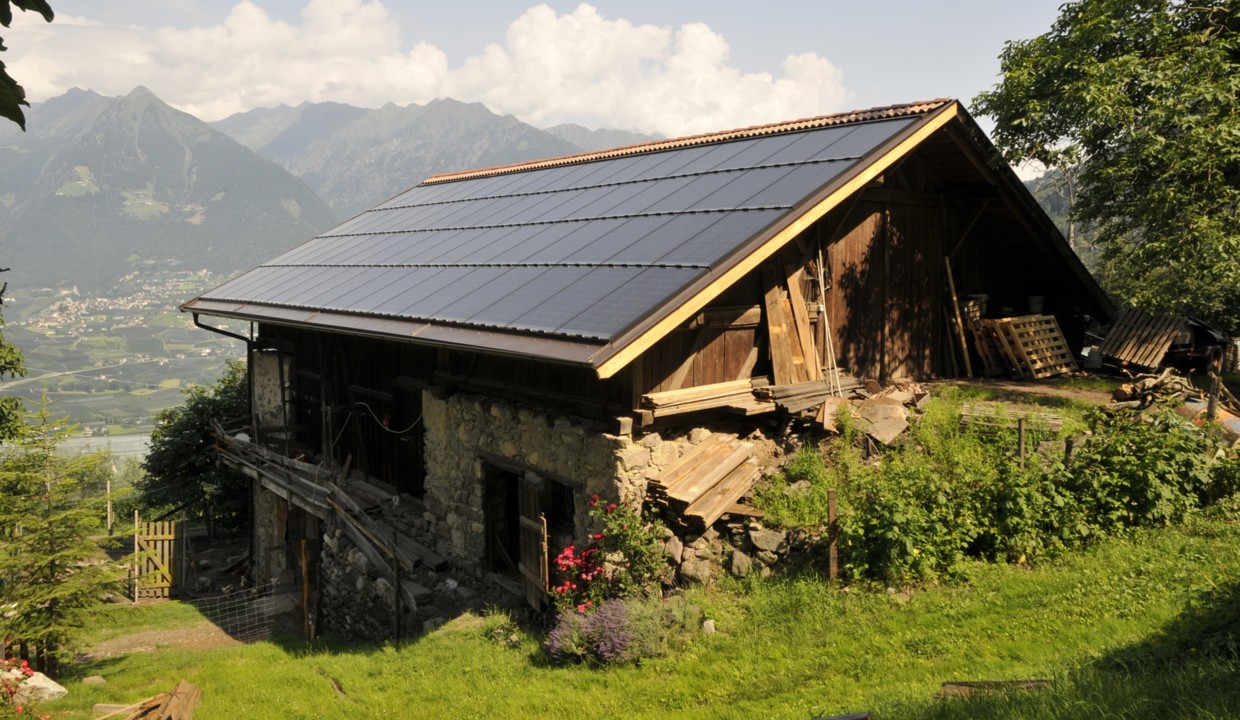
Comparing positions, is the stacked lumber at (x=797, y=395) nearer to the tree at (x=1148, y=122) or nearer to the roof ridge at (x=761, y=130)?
the roof ridge at (x=761, y=130)

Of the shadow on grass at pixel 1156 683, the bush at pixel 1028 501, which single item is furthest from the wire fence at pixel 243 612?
the shadow on grass at pixel 1156 683

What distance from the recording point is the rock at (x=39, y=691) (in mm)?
9688

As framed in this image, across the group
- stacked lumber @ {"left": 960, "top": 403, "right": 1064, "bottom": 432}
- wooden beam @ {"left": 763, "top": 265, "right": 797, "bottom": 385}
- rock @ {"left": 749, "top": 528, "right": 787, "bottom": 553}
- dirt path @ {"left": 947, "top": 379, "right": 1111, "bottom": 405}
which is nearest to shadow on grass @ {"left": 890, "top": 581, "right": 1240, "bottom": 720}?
rock @ {"left": 749, "top": 528, "right": 787, "bottom": 553}

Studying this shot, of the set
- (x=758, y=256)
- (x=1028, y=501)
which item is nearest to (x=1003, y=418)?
(x=1028, y=501)

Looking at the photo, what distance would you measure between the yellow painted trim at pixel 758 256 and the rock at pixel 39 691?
823 centimetres

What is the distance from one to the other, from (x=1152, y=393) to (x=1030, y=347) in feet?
10.6

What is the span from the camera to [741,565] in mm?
9406

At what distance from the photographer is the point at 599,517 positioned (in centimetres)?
943

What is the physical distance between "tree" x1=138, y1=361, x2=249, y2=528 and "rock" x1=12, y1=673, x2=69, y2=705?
1455 centimetres

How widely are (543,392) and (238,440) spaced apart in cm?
1146

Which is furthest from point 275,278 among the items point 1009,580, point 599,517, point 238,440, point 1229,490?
point 1229,490

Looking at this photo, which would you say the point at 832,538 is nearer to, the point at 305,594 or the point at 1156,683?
the point at 1156,683

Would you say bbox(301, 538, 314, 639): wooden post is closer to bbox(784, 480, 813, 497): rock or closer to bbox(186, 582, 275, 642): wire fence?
bbox(186, 582, 275, 642): wire fence

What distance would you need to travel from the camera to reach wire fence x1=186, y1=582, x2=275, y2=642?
15.0m
